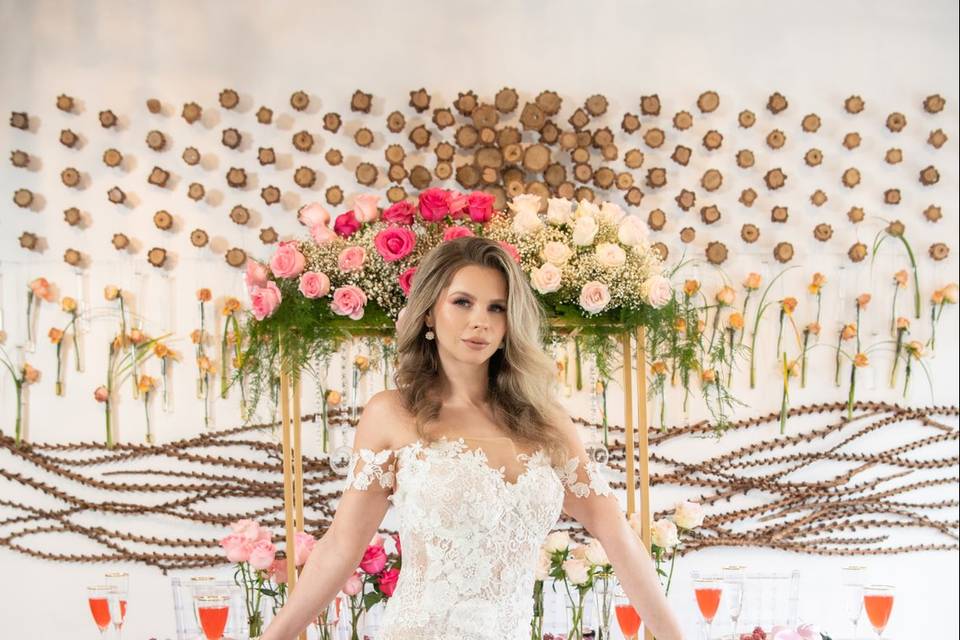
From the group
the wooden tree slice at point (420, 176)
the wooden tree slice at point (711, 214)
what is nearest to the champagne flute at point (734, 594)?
the wooden tree slice at point (711, 214)

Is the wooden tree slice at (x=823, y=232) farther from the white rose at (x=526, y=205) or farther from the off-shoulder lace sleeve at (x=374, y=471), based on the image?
the off-shoulder lace sleeve at (x=374, y=471)

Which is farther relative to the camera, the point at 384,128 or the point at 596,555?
the point at 384,128

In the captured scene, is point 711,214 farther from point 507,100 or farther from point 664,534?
point 664,534

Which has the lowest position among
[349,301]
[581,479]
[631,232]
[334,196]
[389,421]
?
[581,479]

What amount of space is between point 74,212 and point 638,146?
2.73 meters

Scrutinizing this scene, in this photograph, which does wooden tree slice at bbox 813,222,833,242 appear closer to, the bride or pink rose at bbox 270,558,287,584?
the bride

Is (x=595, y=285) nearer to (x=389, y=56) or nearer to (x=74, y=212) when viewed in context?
(x=389, y=56)

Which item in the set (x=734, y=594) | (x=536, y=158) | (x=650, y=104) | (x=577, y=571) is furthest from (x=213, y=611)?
(x=650, y=104)

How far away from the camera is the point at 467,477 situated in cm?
251

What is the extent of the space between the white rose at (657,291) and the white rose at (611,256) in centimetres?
11

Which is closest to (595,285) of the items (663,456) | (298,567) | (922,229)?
(298,567)

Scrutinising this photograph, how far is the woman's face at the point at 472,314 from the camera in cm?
262

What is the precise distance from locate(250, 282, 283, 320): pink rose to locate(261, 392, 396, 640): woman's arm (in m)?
0.73

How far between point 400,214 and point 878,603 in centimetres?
190
